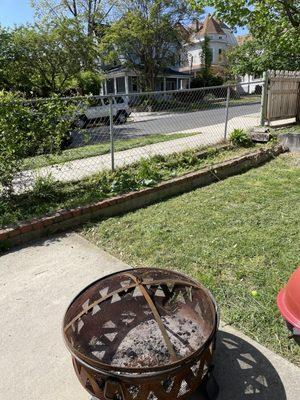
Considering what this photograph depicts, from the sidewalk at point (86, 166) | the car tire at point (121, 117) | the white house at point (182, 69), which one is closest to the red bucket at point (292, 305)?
the sidewalk at point (86, 166)

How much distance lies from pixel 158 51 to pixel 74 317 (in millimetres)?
25610

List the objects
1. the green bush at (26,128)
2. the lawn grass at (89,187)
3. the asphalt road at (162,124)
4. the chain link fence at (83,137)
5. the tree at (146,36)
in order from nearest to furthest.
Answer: the green bush at (26,128) < the lawn grass at (89,187) < the chain link fence at (83,137) < the asphalt road at (162,124) < the tree at (146,36)

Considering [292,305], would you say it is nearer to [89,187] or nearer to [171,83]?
[89,187]

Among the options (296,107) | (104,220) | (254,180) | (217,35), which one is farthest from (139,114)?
(217,35)

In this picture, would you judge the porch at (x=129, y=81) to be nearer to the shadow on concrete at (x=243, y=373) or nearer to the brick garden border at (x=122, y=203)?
the brick garden border at (x=122, y=203)

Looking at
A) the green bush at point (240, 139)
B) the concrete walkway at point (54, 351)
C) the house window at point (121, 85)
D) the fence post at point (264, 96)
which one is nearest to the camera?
the concrete walkway at point (54, 351)

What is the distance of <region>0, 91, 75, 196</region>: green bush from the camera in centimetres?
452

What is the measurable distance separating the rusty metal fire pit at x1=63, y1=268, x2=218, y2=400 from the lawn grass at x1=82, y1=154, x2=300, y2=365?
52 cm

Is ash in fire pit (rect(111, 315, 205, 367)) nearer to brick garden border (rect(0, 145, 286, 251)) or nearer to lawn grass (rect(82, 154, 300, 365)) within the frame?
lawn grass (rect(82, 154, 300, 365))

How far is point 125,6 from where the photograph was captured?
2412cm

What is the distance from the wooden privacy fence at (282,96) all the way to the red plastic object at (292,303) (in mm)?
8286

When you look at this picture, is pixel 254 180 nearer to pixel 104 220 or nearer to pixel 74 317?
pixel 104 220

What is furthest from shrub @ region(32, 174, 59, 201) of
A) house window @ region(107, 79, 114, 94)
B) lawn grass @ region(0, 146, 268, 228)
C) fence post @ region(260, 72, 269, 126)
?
house window @ region(107, 79, 114, 94)

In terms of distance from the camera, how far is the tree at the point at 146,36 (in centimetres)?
2291
